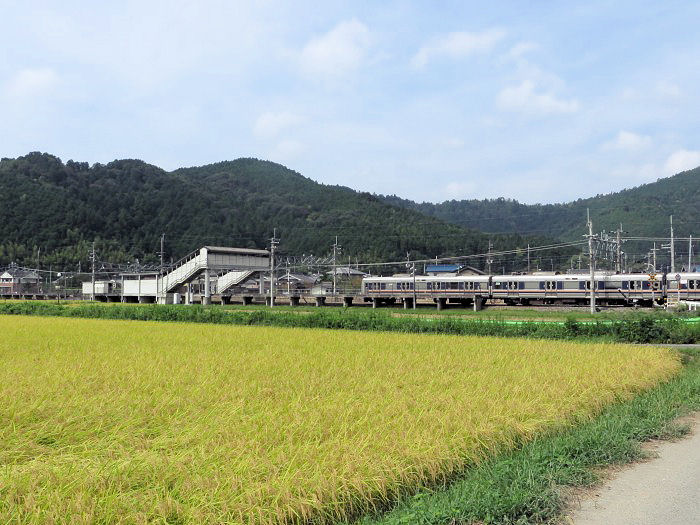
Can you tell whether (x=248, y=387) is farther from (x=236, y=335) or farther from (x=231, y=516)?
(x=236, y=335)

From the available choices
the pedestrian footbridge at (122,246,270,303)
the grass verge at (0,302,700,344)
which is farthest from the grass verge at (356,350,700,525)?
the pedestrian footbridge at (122,246,270,303)

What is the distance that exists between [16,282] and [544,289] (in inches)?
2841

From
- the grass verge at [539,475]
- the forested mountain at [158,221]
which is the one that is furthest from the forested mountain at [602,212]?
the grass verge at [539,475]

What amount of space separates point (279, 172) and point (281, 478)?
151854mm

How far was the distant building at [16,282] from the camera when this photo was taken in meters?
81.7

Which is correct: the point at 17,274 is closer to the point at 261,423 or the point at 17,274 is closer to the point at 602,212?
the point at 261,423

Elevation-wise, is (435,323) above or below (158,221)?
below

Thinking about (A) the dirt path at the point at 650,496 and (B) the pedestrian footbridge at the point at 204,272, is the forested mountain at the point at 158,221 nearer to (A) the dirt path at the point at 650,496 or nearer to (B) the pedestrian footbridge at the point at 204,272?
(B) the pedestrian footbridge at the point at 204,272

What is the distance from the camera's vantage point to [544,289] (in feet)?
146

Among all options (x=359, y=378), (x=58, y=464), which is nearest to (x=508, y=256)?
(x=359, y=378)

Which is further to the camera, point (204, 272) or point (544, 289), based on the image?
point (204, 272)

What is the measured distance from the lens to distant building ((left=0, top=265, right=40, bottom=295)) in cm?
8166

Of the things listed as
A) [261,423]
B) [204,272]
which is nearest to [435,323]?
[261,423]

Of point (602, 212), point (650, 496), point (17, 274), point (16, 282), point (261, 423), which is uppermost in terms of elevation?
point (602, 212)
